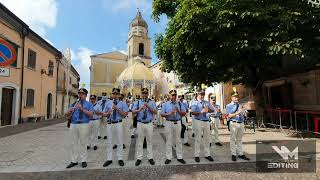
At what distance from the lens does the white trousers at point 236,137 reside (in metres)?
7.04

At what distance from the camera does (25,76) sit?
60.0ft

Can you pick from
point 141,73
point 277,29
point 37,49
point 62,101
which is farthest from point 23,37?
point 141,73

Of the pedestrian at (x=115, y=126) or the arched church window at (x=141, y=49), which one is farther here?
the arched church window at (x=141, y=49)

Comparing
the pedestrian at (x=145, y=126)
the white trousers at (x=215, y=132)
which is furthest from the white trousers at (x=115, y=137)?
the white trousers at (x=215, y=132)

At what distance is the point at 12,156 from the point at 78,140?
9.50 ft

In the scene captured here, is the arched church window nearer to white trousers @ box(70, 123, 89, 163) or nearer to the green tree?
the green tree

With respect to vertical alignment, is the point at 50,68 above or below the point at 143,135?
above

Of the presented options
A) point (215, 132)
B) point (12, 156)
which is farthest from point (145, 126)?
point (12, 156)

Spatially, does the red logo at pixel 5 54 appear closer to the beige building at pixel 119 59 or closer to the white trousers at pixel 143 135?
the white trousers at pixel 143 135

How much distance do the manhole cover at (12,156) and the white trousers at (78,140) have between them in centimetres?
222

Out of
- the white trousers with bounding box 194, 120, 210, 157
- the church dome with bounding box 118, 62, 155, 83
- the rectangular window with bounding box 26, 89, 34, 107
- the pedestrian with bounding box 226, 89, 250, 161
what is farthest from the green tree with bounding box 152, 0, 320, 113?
the church dome with bounding box 118, 62, 155, 83

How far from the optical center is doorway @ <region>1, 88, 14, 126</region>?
15.9 meters

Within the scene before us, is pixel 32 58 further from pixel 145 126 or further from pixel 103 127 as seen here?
pixel 145 126

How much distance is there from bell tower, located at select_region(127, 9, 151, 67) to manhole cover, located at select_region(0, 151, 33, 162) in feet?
164
